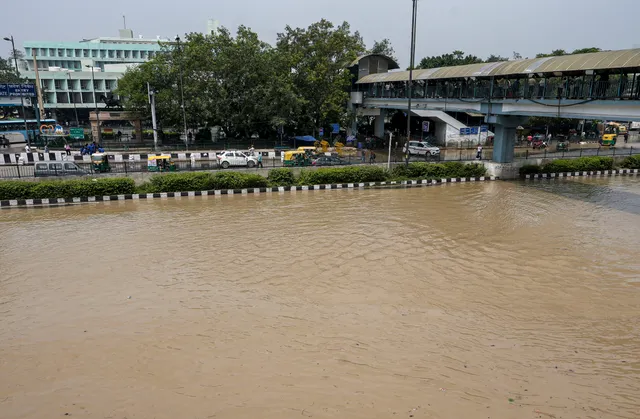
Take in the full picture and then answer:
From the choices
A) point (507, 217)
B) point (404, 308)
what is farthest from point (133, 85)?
point (404, 308)

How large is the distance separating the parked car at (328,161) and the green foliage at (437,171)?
3.36 m

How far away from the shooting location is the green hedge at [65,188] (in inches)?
801

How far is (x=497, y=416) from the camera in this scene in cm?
695

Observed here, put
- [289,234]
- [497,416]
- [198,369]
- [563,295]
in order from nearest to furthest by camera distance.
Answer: [497,416], [198,369], [563,295], [289,234]

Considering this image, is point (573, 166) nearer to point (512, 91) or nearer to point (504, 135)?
point (504, 135)

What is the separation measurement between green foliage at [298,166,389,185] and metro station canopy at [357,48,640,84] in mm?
9847

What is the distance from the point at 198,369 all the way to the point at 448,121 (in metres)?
37.6

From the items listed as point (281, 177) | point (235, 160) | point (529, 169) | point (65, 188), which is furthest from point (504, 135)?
point (65, 188)

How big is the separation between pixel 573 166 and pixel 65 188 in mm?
30536

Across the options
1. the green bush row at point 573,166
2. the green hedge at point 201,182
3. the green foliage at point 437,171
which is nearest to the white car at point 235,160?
the green hedge at point 201,182

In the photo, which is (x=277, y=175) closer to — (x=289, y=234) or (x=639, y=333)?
(x=289, y=234)

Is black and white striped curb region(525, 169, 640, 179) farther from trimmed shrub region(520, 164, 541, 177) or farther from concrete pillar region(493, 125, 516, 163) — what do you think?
concrete pillar region(493, 125, 516, 163)

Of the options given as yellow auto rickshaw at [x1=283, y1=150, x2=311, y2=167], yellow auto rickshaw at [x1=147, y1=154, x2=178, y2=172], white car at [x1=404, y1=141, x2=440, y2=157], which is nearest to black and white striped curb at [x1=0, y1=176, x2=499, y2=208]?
yellow auto rickshaw at [x1=147, y1=154, x2=178, y2=172]

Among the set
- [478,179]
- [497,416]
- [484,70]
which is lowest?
[497,416]
